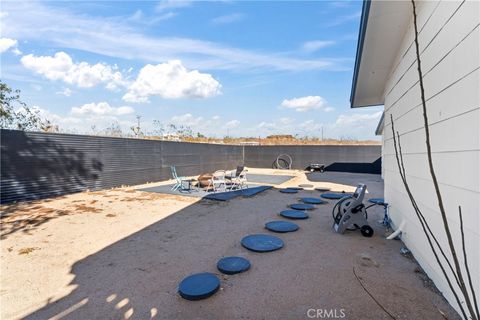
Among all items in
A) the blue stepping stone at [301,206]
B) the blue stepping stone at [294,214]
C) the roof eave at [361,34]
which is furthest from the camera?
the blue stepping stone at [301,206]

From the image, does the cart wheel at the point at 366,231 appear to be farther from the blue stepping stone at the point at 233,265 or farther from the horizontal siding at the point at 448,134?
the blue stepping stone at the point at 233,265

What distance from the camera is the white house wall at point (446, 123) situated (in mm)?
1726

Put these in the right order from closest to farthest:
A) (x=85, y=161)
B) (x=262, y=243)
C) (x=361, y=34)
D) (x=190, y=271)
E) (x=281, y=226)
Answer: (x=190, y=271) < (x=262, y=243) < (x=361, y=34) < (x=281, y=226) < (x=85, y=161)

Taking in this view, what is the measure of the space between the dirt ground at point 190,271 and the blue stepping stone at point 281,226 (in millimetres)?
138

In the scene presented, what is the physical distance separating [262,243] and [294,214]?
1692 millimetres

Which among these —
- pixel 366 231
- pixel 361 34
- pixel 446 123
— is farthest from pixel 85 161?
pixel 446 123

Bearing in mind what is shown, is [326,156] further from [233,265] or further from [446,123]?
[233,265]

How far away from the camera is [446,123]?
2135 millimetres

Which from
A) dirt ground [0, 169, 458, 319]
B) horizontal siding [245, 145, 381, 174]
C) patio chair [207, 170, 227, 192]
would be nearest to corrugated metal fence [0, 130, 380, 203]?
horizontal siding [245, 145, 381, 174]

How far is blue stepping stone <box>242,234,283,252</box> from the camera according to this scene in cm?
324

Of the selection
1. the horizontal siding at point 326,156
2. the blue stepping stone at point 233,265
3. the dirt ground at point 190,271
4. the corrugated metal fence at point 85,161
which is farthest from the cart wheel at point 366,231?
the horizontal siding at point 326,156

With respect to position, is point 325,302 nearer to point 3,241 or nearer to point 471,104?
point 471,104

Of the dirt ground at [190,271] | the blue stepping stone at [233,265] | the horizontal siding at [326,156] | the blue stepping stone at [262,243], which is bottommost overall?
the dirt ground at [190,271]

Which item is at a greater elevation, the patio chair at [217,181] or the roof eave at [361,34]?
the roof eave at [361,34]
